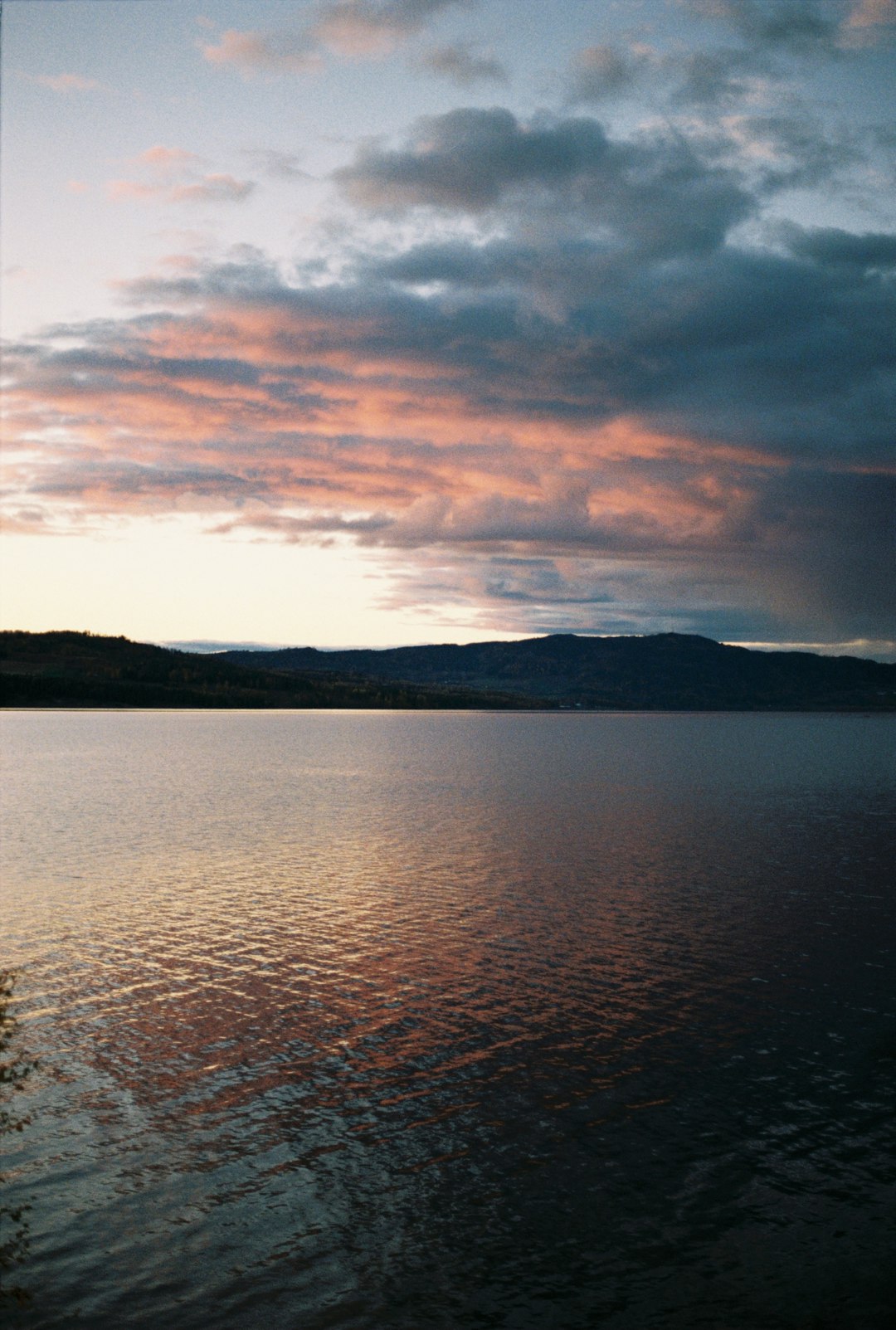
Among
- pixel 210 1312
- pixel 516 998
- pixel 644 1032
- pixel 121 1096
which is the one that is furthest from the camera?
pixel 516 998

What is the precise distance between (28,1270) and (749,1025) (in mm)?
20512

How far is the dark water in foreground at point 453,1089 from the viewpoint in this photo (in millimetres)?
16312

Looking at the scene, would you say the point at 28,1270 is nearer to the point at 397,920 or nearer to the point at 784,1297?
the point at 784,1297

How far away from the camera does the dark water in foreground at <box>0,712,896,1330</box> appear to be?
16.3 meters

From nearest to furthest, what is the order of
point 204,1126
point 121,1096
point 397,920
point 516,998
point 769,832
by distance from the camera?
point 204,1126 < point 121,1096 < point 516,998 < point 397,920 < point 769,832

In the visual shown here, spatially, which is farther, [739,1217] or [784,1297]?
[739,1217]

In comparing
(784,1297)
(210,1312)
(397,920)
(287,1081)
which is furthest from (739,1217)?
(397,920)

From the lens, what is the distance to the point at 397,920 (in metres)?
42.5

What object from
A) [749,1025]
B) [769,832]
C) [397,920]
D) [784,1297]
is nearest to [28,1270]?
[784,1297]

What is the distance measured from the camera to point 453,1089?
955 inches

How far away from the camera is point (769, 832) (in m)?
72.3

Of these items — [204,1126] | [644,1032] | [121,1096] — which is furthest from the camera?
[644,1032]

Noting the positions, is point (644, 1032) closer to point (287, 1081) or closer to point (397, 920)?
point (287, 1081)

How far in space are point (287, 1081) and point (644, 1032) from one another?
10476 millimetres
